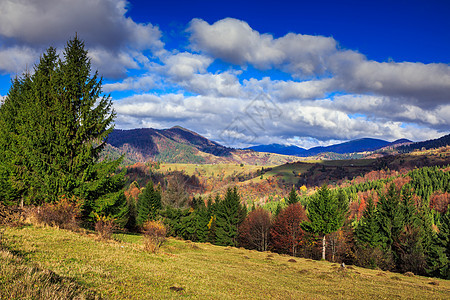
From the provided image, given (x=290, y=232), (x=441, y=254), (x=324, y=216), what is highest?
(x=324, y=216)

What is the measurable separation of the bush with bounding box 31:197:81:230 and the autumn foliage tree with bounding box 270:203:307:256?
5810 cm

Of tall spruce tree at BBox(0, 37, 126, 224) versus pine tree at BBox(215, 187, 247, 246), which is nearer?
tall spruce tree at BBox(0, 37, 126, 224)

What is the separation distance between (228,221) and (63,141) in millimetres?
57240

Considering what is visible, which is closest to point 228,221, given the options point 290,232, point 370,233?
point 290,232

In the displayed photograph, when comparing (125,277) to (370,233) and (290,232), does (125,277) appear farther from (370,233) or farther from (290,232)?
(370,233)

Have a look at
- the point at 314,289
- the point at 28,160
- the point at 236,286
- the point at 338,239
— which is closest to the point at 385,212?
the point at 338,239

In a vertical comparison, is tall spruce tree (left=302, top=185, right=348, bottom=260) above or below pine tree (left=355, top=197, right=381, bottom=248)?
Result: above

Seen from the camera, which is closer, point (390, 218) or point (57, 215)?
point (57, 215)

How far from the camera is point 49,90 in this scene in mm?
23594

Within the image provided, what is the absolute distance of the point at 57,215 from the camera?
18.7 m

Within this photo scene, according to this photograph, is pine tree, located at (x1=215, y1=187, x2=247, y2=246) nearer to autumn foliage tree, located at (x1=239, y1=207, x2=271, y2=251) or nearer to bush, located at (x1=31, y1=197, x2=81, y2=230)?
autumn foliage tree, located at (x1=239, y1=207, x2=271, y2=251)

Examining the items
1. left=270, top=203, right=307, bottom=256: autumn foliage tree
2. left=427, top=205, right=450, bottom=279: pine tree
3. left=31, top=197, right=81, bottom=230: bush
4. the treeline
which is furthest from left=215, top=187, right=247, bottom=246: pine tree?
left=31, top=197, right=81, bottom=230: bush

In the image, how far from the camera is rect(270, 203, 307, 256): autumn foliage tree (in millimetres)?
65750

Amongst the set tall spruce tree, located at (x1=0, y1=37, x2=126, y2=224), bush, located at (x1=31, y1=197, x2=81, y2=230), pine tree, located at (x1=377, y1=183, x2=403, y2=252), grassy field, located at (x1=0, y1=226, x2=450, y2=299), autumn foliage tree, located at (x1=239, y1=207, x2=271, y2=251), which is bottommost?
autumn foliage tree, located at (x1=239, y1=207, x2=271, y2=251)
